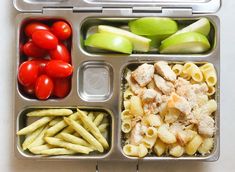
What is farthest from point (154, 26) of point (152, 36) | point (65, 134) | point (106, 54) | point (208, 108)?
point (65, 134)

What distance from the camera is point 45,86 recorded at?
4.11 ft

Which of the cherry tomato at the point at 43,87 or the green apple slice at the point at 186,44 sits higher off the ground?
the green apple slice at the point at 186,44

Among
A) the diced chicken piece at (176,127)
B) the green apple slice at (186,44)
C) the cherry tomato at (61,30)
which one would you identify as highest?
the cherry tomato at (61,30)

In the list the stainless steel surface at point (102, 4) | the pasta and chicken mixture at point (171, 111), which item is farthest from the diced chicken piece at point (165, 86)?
the stainless steel surface at point (102, 4)

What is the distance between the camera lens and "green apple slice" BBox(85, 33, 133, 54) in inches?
48.9

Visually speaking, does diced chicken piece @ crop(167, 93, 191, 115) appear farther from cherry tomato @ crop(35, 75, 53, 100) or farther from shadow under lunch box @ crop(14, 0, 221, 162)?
cherry tomato @ crop(35, 75, 53, 100)

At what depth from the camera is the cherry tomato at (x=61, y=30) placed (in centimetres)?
127

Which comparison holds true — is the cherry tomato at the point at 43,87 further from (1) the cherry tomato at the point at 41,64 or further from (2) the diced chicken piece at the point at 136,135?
(2) the diced chicken piece at the point at 136,135

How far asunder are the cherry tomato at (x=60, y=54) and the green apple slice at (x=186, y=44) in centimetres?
26

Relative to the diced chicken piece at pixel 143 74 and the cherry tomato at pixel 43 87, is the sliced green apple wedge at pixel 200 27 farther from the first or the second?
the cherry tomato at pixel 43 87

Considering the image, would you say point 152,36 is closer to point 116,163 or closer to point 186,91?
point 186,91

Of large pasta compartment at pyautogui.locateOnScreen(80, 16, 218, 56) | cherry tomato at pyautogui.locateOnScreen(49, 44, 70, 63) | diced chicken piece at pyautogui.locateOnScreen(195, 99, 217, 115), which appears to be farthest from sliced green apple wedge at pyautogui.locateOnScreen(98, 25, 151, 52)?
diced chicken piece at pyautogui.locateOnScreen(195, 99, 217, 115)

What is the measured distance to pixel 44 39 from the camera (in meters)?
1.25
